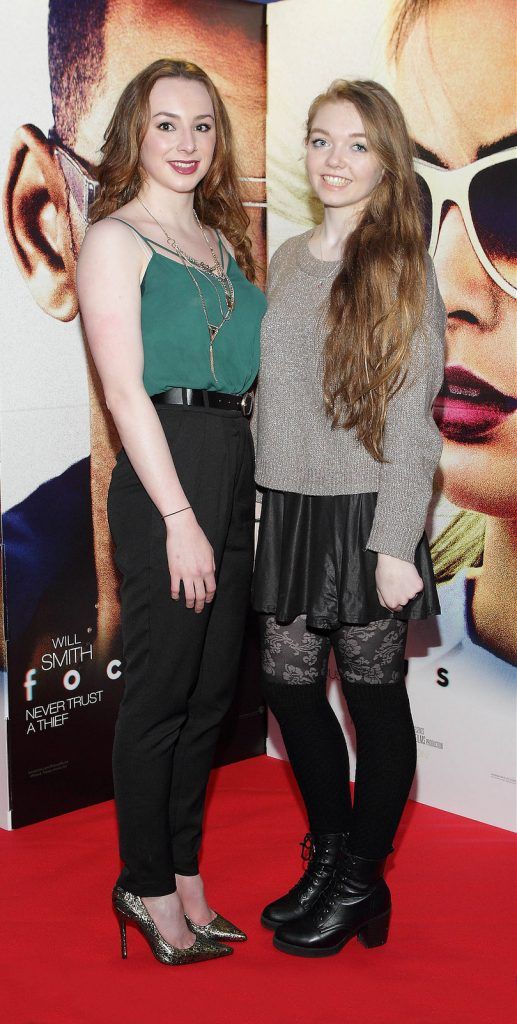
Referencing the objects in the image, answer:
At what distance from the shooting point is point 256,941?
7.40 feet

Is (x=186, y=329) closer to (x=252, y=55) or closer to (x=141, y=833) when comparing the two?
(x=141, y=833)

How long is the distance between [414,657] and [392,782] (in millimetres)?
874

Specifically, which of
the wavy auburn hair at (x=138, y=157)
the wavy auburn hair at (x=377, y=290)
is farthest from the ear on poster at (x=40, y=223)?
the wavy auburn hair at (x=377, y=290)

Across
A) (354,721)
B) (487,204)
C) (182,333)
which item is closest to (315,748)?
(354,721)

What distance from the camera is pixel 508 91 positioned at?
257 cm

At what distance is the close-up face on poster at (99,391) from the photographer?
2.65 metres

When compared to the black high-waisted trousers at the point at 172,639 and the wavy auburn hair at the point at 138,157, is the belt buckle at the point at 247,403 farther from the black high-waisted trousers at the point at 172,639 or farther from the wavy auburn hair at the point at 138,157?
the wavy auburn hair at the point at 138,157

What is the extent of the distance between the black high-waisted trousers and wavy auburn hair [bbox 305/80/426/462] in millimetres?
235

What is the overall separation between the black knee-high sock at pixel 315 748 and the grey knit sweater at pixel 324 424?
1.29 ft

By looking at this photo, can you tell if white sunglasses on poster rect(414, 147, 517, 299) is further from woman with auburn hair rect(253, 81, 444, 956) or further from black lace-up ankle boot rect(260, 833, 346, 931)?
black lace-up ankle boot rect(260, 833, 346, 931)

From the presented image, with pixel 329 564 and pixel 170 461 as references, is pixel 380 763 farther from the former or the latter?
pixel 170 461

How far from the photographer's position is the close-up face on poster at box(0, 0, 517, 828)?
2.65 metres

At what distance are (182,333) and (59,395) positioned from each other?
89cm

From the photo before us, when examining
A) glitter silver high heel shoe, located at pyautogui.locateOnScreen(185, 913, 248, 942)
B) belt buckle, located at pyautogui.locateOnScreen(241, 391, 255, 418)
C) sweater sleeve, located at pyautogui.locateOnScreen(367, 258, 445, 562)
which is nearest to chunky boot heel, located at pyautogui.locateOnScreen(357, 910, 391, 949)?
glitter silver high heel shoe, located at pyautogui.locateOnScreen(185, 913, 248, 942)
